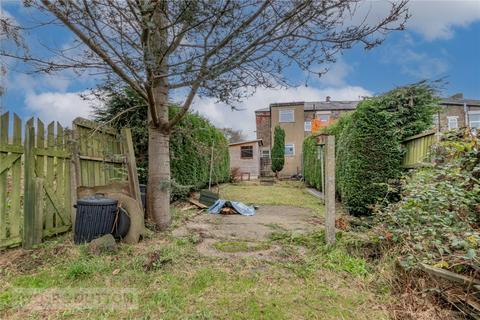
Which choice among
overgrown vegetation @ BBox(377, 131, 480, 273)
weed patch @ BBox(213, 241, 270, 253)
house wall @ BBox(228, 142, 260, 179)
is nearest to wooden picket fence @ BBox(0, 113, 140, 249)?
weed patch @ BBox(213, 241, 270, 253)

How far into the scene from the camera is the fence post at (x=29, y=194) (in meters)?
3.55

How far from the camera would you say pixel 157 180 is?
478 centimetres

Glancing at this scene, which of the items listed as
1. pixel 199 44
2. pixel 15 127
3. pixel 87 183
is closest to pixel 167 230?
pixel 87 183

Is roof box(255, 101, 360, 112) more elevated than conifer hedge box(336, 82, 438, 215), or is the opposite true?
roof box(255, 101, 360, 112)

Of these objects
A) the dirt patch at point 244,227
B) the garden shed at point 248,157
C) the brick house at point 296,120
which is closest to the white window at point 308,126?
the brick house at point 296,120

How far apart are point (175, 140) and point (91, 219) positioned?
12.2ft

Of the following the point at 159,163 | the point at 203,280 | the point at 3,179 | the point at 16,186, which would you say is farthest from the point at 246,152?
the point at 203,280

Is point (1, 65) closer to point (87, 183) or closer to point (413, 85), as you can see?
point (87, 183)

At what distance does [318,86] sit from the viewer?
4293mm

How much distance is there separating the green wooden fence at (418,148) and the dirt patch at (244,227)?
6.94 ft

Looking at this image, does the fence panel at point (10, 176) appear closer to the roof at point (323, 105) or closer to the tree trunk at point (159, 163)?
the tree trunk at point (159, 163)

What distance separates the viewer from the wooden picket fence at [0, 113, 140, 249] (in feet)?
11.4

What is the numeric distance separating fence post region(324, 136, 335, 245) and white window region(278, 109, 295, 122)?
67.6 ft

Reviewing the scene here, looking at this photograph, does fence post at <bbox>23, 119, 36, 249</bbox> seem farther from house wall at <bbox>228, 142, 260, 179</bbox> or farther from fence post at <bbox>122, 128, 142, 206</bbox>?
house wall at <bbox>228, 142, 260, 179</bbox>
